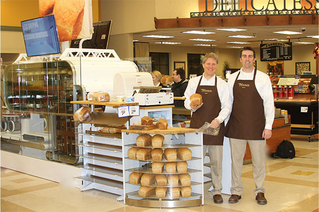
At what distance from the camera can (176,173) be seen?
4.75 metres

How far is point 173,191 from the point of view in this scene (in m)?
4.75

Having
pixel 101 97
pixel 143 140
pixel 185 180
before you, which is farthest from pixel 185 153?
pixel 101 97

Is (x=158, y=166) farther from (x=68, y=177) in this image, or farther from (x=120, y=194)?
(x=68, y=177)

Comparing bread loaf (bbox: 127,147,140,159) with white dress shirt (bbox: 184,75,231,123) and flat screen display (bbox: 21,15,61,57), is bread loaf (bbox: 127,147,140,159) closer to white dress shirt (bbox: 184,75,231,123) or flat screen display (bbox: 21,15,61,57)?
white dress shirt (bbox: 184,75,231,123)

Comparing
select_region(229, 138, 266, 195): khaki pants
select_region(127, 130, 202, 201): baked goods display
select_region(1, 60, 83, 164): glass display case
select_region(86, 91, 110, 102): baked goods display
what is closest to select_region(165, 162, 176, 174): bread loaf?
select_region(127, 130, 202, 201): baked goods display

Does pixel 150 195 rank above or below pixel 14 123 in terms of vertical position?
below

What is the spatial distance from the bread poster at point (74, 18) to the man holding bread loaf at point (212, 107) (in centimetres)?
283

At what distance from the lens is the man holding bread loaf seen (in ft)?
15.8

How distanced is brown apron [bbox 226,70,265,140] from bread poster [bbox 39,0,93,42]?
10.7 ft

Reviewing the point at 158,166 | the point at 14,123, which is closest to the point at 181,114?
the point at 158,166

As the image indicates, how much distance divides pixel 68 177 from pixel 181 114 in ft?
7.37

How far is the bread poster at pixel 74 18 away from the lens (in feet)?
22.9

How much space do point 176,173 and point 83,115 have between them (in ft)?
5.16

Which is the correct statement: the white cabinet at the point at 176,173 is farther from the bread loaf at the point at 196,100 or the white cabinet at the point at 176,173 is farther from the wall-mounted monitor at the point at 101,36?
the wall-mounted monitor at the point at 101,36
